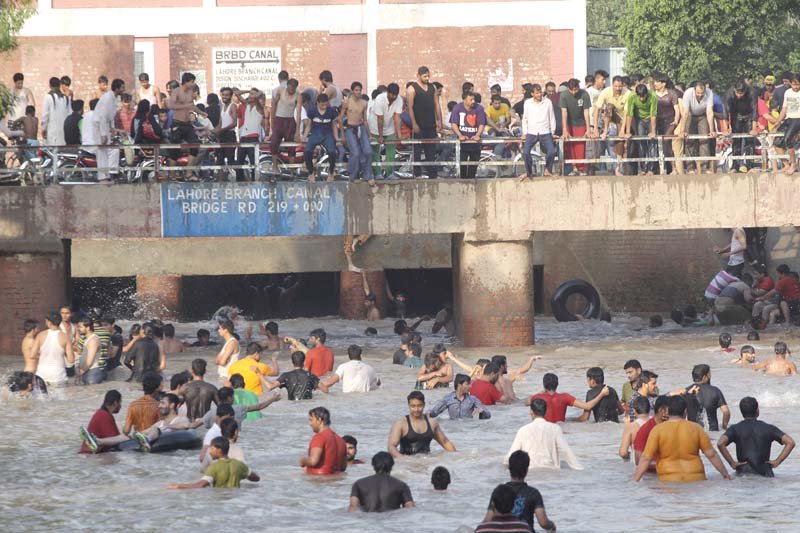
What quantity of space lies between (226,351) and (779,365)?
8296 mm

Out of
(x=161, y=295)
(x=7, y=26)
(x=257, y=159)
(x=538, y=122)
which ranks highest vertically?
(x=7, y=26)

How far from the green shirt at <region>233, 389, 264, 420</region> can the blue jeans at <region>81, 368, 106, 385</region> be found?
15.0 ft

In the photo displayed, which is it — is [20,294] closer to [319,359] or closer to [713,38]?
[319,359]

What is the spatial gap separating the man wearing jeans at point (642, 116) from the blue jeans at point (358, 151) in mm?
4319

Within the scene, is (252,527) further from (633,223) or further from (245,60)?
(245,60)

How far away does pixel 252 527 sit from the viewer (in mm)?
14852

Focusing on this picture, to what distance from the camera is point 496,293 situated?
27.2 metres

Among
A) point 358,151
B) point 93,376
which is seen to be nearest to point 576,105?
point 358,151

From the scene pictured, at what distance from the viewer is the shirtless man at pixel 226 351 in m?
22.4

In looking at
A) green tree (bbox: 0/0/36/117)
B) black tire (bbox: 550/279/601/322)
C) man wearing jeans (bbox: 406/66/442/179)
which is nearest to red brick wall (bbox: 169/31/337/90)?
black tire (bbox: 550/279/601/322)

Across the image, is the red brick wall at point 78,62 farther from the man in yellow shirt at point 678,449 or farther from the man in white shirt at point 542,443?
the man in yellow shirt at point 678,449

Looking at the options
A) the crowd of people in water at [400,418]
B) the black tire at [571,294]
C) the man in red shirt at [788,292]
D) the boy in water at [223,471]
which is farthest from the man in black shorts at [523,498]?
the black tire at [571,294]

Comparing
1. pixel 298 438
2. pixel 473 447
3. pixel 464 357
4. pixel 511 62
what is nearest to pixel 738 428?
pixel 473 447

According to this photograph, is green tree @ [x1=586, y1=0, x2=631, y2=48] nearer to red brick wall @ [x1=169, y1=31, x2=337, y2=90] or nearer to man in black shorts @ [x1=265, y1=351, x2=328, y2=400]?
red brick wall @ [x1=169, y1=31, x2=337, y2=90]
